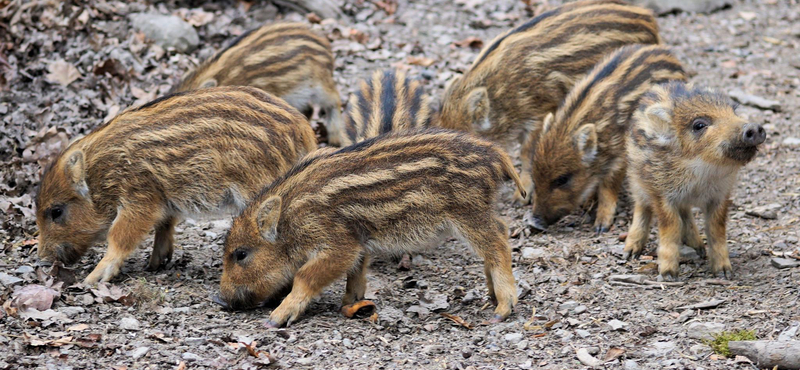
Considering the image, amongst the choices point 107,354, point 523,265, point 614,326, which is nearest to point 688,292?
point 614,326

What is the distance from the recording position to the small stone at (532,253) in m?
6.41

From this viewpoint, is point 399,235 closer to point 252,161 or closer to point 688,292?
point 252,161

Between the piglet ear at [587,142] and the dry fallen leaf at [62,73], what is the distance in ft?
14.7

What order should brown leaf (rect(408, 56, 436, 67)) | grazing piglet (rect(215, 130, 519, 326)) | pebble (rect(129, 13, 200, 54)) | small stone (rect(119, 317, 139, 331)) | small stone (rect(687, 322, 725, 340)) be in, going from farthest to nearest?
brown leaf (rect(408, 56, 436, 67)) < pebble (rect(129, 13, 200, 54)) < grazing piglet (rect(215, 130, 519, 326)) < small stone (rect(119, 317, 139, 331)) < small stone (rect(687, 322, 725, 340))

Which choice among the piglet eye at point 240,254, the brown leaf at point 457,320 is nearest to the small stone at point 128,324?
the piglet eye at point 240,254

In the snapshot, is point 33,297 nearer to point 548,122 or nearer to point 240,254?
point 240,254

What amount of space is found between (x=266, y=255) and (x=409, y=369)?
4.11 feet

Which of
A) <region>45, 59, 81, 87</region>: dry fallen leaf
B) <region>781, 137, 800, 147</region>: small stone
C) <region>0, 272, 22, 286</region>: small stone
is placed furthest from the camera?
<region>45, 59, 81, 87</region>: dry fallen leaf

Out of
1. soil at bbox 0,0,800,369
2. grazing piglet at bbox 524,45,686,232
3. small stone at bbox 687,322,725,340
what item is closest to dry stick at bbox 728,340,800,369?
soil at bbox 0,0,800,369

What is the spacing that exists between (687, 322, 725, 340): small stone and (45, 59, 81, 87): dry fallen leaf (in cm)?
577

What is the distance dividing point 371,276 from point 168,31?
425 cm

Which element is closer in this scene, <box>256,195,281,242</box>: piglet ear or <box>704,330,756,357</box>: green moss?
<box>704,330,756,357</box>: green moss

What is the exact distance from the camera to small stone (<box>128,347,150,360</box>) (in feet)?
15.1

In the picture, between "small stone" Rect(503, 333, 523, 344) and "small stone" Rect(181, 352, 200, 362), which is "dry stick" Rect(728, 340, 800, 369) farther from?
"small stone" Rect(181, 352, 200, 362)
